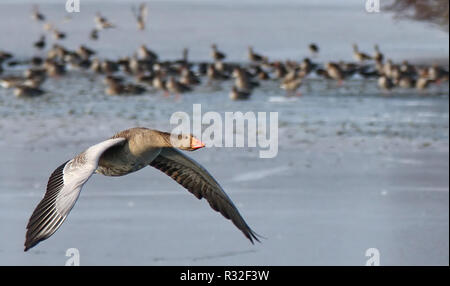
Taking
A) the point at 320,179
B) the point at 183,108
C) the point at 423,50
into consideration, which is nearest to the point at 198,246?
the point at 320,179

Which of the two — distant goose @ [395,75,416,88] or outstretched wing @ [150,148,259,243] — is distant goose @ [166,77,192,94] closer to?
distant goose @ [395,75,416,88]

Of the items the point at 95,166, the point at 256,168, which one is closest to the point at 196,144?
the point at 95,166

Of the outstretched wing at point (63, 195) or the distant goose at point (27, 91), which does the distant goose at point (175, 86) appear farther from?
the outstretched wing at point (63, 195)

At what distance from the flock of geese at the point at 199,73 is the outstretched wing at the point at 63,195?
14600mm

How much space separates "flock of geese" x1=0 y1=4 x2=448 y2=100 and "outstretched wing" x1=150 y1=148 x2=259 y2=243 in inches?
541

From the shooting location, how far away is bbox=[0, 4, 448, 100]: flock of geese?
20.7 m

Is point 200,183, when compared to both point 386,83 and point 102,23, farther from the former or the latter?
point 102,23

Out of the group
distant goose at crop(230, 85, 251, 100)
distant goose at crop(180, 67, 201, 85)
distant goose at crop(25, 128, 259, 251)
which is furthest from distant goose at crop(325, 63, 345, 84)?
distant goose at crop(25, 128, 259, 251)

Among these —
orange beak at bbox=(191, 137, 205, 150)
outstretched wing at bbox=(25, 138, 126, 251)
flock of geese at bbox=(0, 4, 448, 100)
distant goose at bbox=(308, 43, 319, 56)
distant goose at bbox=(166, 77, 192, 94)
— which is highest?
orange beak at bbox=(191, 137, 205, 150)

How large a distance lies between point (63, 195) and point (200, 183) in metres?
1.12

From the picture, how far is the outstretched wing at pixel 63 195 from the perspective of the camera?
4.13m

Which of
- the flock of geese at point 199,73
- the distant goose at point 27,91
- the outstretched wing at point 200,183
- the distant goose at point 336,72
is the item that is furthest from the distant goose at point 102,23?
the outstretched wing at point 200,183

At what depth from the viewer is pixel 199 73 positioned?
2552cm
